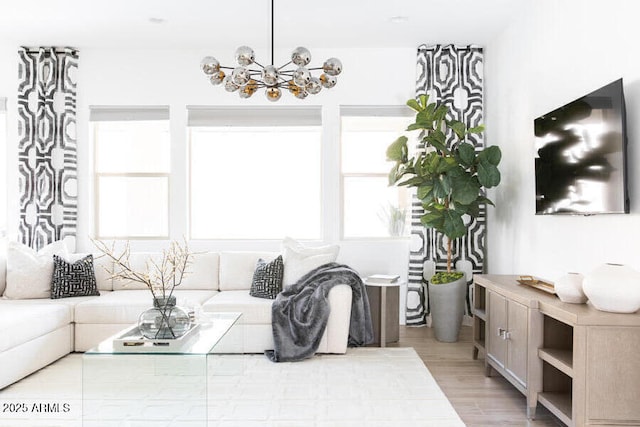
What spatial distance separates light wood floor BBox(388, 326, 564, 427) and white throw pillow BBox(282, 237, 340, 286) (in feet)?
3.08

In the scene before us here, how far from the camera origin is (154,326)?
2912 mm

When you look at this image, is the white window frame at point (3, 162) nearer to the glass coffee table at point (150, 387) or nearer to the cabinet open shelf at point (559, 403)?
the glass coffee table at point (150, 387)

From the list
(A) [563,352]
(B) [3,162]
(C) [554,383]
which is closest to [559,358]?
(A) [563,352]

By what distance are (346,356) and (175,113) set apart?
9.94 ft

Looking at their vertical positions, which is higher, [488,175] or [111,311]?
[488,175]

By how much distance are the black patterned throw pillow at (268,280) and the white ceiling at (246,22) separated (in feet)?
6.99

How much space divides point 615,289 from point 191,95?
4276 mm

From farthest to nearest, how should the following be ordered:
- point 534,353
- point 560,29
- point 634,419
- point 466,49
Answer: point 466,49
point 560,29
point 534,353
point 634,419

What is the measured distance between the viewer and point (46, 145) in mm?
5227

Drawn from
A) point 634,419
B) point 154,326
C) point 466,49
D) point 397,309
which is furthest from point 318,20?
point 634,419

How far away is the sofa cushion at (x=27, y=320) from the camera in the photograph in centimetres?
331

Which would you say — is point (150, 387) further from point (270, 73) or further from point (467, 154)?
point (467, 154)

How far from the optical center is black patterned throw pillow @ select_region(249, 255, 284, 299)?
4.28 metres

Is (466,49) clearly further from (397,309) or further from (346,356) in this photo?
(346,356)
